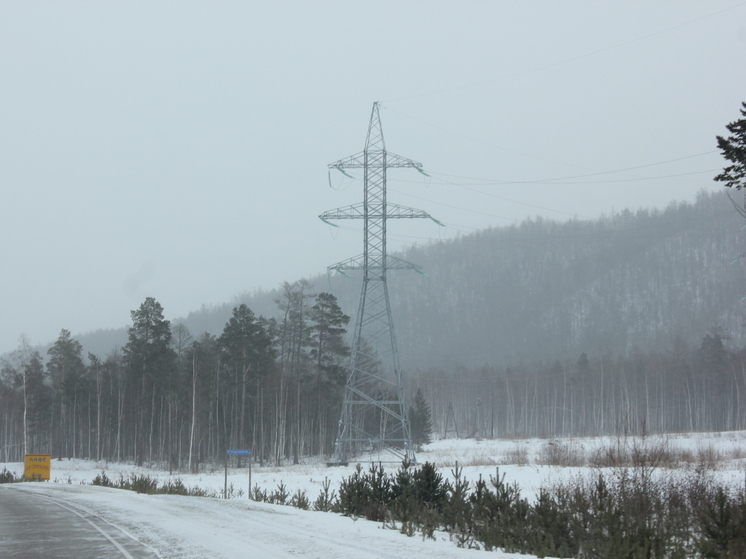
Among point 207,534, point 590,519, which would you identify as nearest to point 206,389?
point 207,534

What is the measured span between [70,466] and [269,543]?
63.2 meters

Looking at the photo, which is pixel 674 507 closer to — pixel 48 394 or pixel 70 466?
pixel 70 466

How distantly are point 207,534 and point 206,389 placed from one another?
57714mm

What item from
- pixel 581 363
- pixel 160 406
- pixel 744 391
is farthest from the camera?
pixel 581 363

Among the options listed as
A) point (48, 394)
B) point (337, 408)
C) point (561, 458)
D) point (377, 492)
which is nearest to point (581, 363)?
point (337, 408)

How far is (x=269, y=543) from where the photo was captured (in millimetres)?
12328

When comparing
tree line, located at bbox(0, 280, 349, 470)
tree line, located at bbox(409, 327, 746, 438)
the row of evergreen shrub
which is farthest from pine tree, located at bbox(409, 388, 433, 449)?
the row of evergreen shrub

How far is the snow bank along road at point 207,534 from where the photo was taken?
37.3 feet

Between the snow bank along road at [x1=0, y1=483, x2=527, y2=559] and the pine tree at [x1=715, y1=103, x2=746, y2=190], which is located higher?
the pine tree at [x1=715, y1=103, x2=746, y2=190]

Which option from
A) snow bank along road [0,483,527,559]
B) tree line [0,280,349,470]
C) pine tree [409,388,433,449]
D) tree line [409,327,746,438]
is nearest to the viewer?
snow bank along road [0,483,527,559]

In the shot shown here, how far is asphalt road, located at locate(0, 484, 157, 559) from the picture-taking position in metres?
11.4

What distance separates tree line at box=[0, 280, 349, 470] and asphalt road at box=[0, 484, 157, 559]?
39936 mm

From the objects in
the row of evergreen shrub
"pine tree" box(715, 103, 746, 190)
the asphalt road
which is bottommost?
the asphalt road

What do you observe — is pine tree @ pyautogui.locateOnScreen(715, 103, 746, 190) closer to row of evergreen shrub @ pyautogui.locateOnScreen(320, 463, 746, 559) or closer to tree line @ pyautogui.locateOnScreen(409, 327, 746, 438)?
row of evergreen shrub @ pyautogui.locateOnScreen(320, 463, 746, 559)
